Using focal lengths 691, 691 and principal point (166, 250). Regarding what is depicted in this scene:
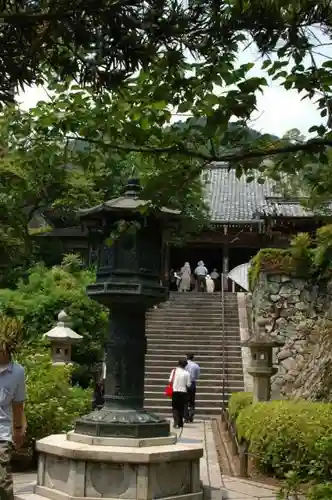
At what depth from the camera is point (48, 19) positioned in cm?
361

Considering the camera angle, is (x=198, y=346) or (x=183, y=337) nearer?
(x=198, y=346)

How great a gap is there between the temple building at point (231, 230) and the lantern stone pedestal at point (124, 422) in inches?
746

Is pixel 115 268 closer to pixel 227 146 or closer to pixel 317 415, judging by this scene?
pixel 227 146

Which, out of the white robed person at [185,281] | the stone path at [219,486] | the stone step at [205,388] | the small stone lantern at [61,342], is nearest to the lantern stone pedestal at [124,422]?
the stone path at [219,486]

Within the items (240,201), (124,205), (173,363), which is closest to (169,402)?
(173,363)

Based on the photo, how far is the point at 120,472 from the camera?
5.98m

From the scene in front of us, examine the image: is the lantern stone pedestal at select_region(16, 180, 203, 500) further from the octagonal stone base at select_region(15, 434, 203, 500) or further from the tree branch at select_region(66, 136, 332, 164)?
the tree branch at select_region(66, 136, 332, 164)

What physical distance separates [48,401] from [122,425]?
9.94 ft

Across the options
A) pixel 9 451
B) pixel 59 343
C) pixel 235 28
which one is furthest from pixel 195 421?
pixel 235 28

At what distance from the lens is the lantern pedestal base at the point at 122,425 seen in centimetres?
631

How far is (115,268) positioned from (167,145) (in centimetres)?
202

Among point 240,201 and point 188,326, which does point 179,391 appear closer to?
point 188,326

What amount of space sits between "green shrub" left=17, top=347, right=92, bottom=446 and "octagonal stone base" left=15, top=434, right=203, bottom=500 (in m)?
2.51

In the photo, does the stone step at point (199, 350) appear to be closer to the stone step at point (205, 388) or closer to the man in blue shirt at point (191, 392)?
the stone step at point (205, 388)
